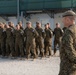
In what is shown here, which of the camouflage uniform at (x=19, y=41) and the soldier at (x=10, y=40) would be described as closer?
the camouflage uniform at (x=19, y=41)

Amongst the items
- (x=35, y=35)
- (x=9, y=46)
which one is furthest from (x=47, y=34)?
(x=9, y=46)

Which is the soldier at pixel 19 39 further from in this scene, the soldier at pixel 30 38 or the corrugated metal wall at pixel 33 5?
the corrugated metal wall at pixel 33 5

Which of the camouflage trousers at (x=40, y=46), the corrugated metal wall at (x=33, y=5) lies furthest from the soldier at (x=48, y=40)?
the corrugated metal wall at (x=33, y=5)

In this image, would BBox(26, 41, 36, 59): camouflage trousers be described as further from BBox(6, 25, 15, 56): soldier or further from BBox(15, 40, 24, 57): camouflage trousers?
BBox(6, 25, 15, 56): soldier

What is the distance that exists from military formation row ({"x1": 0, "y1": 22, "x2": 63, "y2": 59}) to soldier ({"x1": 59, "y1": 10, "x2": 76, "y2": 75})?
31.0ft

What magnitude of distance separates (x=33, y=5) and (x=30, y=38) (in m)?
11.9

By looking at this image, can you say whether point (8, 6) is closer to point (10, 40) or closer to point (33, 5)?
point (33, 5)

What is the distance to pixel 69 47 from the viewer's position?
3.71 meters

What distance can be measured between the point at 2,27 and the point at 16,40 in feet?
4.03

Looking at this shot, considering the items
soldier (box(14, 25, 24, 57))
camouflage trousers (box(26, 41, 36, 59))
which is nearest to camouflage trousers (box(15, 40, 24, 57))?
soldier (box(14, 25, 24, 57))

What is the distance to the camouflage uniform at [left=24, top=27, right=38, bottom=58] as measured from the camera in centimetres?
1332

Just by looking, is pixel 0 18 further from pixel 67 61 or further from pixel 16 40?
pixel 67 61

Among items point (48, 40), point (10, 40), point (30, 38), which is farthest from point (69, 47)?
point (10, 40)

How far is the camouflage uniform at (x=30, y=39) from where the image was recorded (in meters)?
13.3
